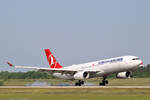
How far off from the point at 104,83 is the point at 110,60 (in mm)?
5207

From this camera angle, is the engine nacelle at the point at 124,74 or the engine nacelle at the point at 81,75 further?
the engine nacelle at the point at 81,75

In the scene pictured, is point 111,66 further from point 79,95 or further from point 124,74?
point 79,95

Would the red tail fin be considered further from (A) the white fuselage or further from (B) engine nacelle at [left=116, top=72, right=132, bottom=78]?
(B) engine nacelle at [left=116, top=72, right=132, bottom=78]

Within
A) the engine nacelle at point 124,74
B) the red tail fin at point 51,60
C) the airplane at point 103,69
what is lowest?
the engine nacelle at point 124,74

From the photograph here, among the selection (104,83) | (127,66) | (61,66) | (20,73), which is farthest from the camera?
(20,73)

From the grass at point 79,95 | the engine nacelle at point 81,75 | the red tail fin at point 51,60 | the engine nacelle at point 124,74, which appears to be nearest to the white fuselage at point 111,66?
the engine nacelle at point 81,75

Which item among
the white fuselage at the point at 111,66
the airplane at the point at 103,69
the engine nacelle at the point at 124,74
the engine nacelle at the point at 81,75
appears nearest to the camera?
the white fuselage at the point at 111,66

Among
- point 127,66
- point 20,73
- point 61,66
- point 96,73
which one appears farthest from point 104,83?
point 20,73

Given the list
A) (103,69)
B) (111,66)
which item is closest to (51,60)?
(103,69)

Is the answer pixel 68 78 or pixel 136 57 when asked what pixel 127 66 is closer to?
pixel 136 57

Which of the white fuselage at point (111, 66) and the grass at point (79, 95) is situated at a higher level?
the white fuselage at point (111, 66)

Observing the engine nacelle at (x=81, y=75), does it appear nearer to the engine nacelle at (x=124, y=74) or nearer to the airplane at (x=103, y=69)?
the airplane at (x=103, y=69)

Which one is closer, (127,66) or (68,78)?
(127,66)

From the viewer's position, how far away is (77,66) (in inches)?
2876
